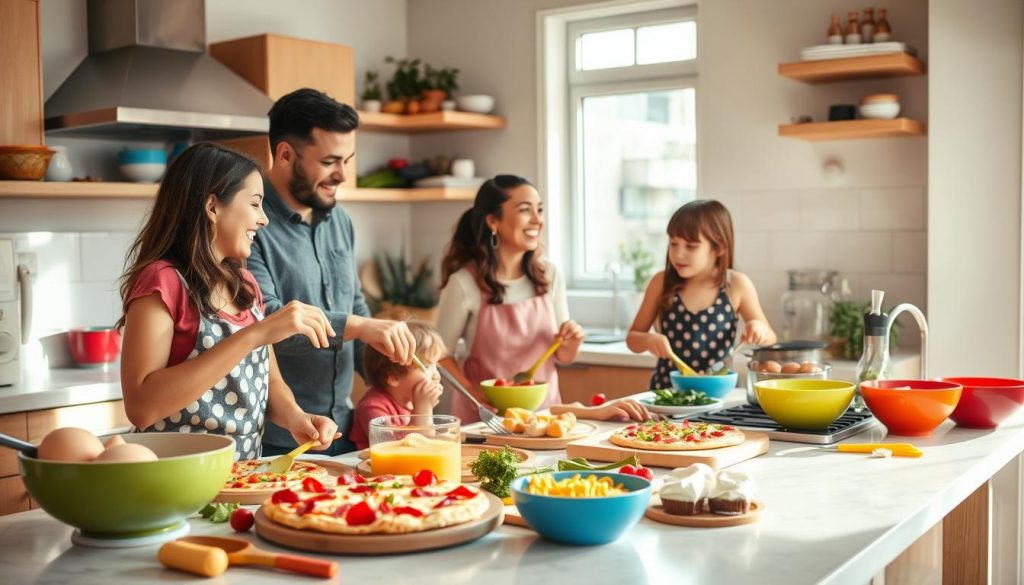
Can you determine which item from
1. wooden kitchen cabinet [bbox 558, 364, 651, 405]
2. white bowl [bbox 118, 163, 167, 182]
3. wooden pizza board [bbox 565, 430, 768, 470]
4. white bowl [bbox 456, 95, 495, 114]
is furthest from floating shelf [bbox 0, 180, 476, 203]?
wooden pizza board [bbox 565, 430, 768, 470]

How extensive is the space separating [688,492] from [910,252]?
275 centimetres

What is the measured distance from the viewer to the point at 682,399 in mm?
2525

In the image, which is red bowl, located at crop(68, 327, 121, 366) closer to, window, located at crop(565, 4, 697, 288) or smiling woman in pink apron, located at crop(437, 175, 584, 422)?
smiling woman in pink apron, located at crop(437, 175, 584, 422)

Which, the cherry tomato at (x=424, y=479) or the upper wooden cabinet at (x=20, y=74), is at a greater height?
the upper wooden cabinet at (x=20, y=74)

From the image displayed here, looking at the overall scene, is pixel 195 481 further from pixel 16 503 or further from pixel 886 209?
pixel 886 209

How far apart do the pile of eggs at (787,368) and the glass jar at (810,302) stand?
61.1 inches

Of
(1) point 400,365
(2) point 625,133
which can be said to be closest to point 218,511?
(1) point 400,365

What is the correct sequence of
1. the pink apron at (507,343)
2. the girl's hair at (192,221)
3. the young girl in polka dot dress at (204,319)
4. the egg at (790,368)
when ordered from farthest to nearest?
1. the pink apron at (507,343)
2. the egg at (790,368)
3. the girl's hair at (192,221)
4. the young girl in polka dot dress at (204,319)

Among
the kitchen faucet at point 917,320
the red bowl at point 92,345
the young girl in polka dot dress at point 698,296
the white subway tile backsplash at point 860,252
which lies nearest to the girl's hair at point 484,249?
the young girl in polka dot dress at point 698,296

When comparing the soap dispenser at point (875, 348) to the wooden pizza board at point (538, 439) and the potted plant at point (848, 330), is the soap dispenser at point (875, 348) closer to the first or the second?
the wooden pizza board at point (538, 439)

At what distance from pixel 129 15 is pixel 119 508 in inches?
113

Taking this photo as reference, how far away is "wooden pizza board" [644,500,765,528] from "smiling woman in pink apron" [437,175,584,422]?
1436 millimetres

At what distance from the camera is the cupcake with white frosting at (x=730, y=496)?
1.55 meters

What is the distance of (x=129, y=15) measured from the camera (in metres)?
3.84
